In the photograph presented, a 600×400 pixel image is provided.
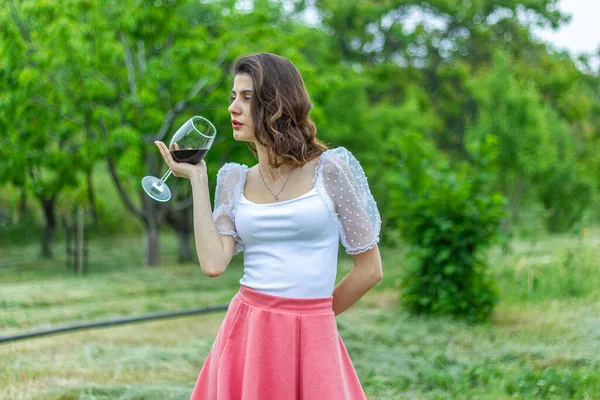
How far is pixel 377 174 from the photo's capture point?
1762 centimetres

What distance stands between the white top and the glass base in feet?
0.66

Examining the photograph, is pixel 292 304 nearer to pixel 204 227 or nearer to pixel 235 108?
pixel 204 227

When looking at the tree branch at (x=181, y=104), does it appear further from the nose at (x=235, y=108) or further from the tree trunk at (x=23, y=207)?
the nose at (x=235, y=108)

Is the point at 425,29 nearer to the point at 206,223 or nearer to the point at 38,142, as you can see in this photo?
the point at 38,142

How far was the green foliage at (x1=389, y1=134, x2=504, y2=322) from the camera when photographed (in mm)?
7312

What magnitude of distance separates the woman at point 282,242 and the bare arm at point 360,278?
0.07 ft

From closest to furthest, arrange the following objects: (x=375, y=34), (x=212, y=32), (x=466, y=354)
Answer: (x=466, y=354) < (x=212, y=32) < (x=375, y=34)

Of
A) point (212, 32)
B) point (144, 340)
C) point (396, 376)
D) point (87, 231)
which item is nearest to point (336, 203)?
point (396, 376)

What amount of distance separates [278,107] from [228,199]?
0.36 meters

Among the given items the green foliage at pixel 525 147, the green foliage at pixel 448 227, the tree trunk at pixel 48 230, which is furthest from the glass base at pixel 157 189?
the tree trunk at pixel 48 230

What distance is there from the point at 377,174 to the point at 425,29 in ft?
34.0

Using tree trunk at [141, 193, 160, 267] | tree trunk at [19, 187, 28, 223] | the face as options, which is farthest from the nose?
tree trunk at [19, 187, 28, 223]

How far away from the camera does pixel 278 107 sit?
215cm

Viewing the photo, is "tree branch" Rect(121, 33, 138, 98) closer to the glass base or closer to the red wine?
the glass base
